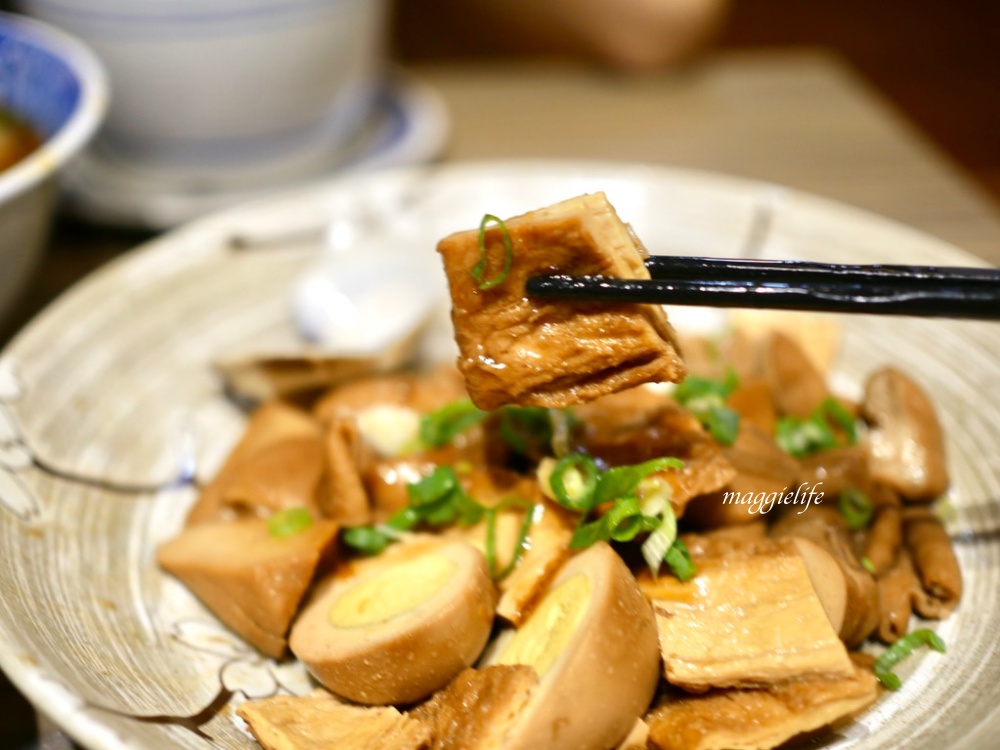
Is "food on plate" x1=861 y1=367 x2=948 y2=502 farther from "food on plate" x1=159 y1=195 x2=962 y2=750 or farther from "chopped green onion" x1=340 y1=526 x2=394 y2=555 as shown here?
"chopped green onion" x1=340 y1=526 x2=394 y2=555

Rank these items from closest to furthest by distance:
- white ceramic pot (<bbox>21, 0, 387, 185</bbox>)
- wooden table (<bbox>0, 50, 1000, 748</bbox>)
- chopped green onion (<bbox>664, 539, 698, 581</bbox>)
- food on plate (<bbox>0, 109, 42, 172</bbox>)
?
chopped green onion (<bbox>664, 539, 698, 581</bbox>), food on plate (<bbox>0, 109, 42, 172</bbox>), white ceramic pot (<bbox>21, 0, 387, 185</bbox>), wooden table (<bbox>0, 50, 1000, 748</bbox>)

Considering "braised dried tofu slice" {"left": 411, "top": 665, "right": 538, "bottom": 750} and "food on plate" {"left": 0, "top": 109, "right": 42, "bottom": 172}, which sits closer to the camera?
"braised dried tofu slice" {"left": 411, "top": 665, "right": 538, "bottom": 750}

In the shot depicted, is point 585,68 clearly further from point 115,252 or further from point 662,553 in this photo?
point 662,553

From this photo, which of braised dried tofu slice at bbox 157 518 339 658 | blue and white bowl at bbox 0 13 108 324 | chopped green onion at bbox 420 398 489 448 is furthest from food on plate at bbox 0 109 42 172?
chopped green onion at bbox 420 398 489 448

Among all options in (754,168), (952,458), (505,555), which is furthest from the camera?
(754,168)

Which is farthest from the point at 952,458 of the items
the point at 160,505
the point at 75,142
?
the point at 75,142

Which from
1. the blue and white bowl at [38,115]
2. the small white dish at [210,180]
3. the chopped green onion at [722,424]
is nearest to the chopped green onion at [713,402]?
Result: the chopped green onion at [722,424]

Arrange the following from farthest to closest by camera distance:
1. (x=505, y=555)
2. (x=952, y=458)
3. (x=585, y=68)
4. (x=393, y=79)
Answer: (x=585, y=68) < (x=393, y=79) < (x=952, y=458) < (x=505, y=555)
